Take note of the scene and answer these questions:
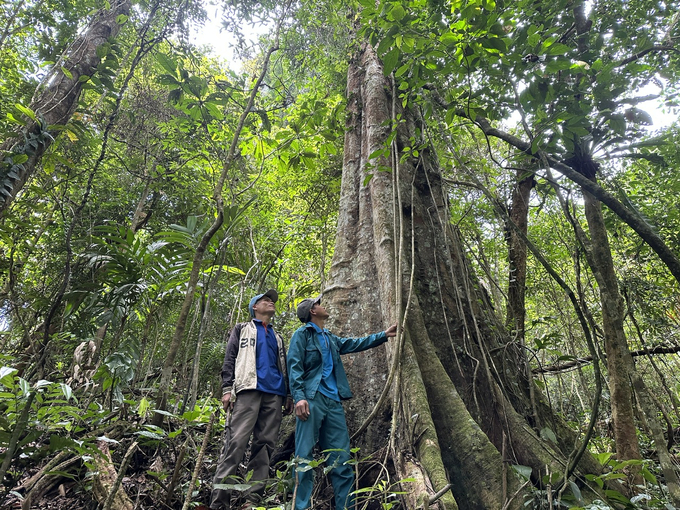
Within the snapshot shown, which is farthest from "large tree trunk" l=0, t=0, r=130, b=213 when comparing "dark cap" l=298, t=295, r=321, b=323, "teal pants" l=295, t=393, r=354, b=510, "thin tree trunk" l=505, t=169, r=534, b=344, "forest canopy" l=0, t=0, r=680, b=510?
"thin tree trunk" l=505, t=169, r=534, b=344

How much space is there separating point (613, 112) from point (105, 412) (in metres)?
3.49

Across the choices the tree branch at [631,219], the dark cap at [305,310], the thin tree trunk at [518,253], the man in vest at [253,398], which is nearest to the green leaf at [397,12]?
the tree branch at [631,219]

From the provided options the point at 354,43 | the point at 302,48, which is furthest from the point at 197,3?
the point at 354,43

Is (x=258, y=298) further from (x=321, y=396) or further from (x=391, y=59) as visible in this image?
(x=391, y=59)

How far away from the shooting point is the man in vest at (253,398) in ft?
7.98

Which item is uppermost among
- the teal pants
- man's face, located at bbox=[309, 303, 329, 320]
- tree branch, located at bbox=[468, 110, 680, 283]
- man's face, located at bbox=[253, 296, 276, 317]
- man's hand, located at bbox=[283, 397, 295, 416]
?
tree branch, located at bbox=[468, 110, 680, 283]

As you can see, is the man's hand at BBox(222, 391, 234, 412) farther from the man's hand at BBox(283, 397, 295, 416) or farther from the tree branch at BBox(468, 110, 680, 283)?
the tree branch at BBox(468, 110, 680, 283)

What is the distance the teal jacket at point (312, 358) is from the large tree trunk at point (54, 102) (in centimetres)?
260

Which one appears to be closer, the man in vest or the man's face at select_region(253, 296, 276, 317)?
the man in vest

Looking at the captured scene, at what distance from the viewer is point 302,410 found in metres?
2.37

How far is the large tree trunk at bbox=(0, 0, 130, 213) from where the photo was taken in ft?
10.7

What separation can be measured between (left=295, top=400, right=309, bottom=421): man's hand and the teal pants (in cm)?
7

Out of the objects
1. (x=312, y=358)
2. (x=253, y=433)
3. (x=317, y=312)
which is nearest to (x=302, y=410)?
(x=312, y=358)

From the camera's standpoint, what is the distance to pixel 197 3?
462 cm
